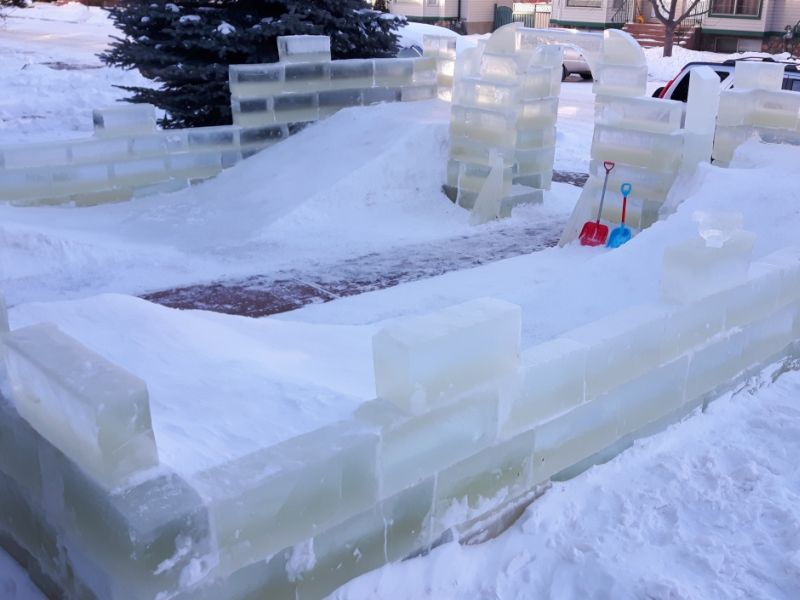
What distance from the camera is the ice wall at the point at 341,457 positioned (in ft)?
8.78

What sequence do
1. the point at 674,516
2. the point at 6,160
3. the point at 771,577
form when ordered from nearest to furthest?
1. the point at 771,577
2. the point at 674,516
3. the point at 6,160

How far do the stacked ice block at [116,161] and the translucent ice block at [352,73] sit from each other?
Result: 1.58 meters

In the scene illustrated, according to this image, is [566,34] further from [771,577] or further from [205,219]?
[771,577]

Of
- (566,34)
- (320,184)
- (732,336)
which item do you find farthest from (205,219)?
(732,336)

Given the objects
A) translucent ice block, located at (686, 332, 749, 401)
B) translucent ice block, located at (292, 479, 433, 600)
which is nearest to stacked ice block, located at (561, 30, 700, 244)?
translucent ice block, located at (686, 332, 749, 401)

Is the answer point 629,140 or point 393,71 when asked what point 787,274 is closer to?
point 629,140

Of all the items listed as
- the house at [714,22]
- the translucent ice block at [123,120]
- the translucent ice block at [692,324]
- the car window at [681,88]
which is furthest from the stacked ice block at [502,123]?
the house at [714,22]

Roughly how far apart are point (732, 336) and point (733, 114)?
4.80 m

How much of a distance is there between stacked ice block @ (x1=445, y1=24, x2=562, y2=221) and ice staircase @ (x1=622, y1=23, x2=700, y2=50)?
23.3 m

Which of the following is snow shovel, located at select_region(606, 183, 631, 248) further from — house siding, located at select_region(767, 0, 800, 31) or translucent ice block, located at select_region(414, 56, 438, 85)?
house siding, located at select_region(767, 0, 800, 31)

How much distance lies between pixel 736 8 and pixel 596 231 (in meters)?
27.7

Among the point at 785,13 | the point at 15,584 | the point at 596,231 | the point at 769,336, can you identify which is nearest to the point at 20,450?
the point at 15,584

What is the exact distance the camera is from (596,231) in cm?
898

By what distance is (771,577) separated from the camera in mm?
3387
